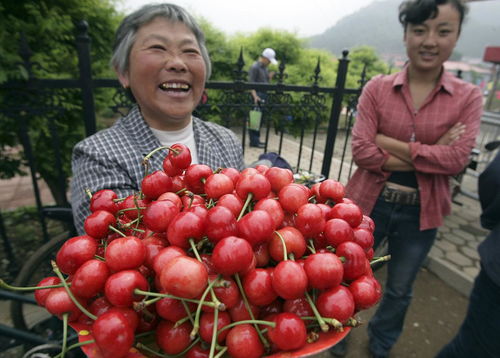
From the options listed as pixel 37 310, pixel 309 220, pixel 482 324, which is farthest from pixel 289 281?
pixel 37 310

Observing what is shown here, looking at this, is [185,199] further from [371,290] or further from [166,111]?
[166,111]

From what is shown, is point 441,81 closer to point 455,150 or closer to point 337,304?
point 455,150

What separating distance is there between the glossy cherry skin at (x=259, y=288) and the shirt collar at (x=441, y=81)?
1.97 meters

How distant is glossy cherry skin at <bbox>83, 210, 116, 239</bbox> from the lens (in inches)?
30.2

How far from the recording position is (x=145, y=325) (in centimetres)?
70

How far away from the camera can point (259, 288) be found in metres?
0.63

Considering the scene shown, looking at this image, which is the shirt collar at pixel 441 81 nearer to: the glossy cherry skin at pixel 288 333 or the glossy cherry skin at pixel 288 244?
the glossy cherry skin at pixel 288 244

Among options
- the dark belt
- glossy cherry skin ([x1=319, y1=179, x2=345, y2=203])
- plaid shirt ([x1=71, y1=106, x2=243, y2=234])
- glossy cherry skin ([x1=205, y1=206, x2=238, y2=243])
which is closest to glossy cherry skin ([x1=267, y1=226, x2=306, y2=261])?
glossy cherry skin ([x1=205, y1=206, x2=238, y2=243])

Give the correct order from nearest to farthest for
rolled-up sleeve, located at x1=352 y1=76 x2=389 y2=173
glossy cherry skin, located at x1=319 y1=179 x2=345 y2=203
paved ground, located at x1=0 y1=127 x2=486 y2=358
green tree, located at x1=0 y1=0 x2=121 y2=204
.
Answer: glossy cherry skin, located at x1=319 y1=179 x2=345 y2=203 → rolled-up sleeve, located at x1=352 y1=76 x2=389 y2=173 → green tree, located at x1=0 y1=0 x2=121 y2=204 → paved ground, located at x1=0 y1=127 x2=486 y2=358

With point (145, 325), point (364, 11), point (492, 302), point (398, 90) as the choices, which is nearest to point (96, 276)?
point (145, 325)

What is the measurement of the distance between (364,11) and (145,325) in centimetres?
13386

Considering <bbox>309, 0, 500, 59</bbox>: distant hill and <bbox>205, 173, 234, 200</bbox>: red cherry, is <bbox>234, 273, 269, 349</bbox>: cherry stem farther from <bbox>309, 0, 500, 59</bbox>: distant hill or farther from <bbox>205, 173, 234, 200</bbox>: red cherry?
<bbox>309, 0, 500, 59</bbox>: distant hill

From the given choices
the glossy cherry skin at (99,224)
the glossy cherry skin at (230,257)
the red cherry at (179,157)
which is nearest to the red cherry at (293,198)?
the glossy cherry skin at (230,257)

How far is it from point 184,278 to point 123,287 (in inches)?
5.5
